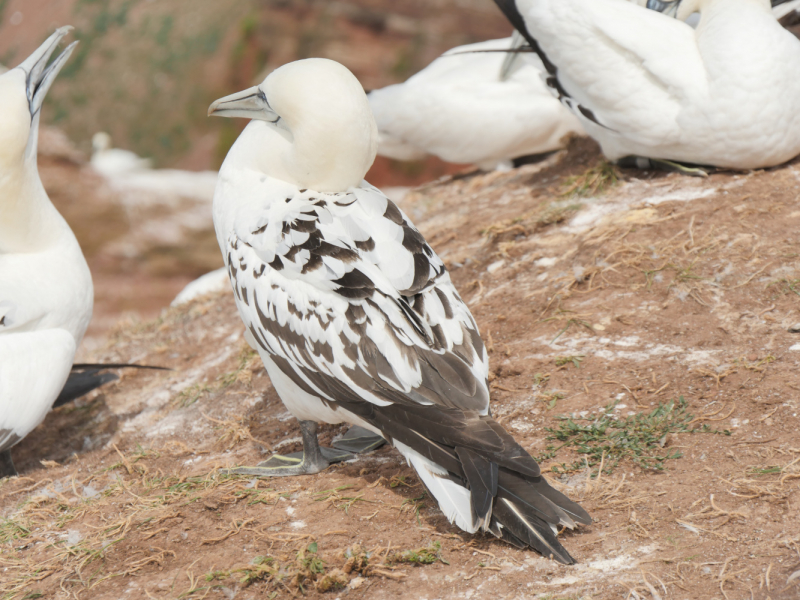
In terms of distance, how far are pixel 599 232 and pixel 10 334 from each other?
3.60m

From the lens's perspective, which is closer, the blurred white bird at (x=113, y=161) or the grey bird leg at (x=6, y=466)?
the grey bird leg at (x=6, y=466)

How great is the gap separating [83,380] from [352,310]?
2.95 metres

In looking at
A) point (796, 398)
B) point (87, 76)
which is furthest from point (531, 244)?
point (87, 76)

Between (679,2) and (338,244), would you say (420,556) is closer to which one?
(338,244)

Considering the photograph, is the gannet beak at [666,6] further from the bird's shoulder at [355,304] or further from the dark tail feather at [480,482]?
the dark tail feather at [480,482]

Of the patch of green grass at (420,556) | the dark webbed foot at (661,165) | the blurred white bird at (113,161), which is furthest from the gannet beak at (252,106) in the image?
the blurred white bird at (113,161)

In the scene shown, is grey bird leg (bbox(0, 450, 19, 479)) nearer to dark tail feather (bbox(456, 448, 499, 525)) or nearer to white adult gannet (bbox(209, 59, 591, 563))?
white adult gannet (bbox(209, 59, 591, 563))

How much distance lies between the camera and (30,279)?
4711 mm

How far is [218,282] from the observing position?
25.5ft

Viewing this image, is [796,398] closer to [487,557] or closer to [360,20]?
[487,557]

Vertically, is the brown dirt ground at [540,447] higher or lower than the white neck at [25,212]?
lower

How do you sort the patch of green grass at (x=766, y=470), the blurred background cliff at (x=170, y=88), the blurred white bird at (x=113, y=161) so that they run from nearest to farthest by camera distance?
the patch of green grass at (x=766, y=470) → the blurred background cliff at (x=170, y=88) → the blurred white bird at (x=113, y=161)

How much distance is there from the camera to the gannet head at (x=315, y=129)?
3.43 meters

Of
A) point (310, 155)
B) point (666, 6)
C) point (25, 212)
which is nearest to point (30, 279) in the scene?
point (25, 212)
